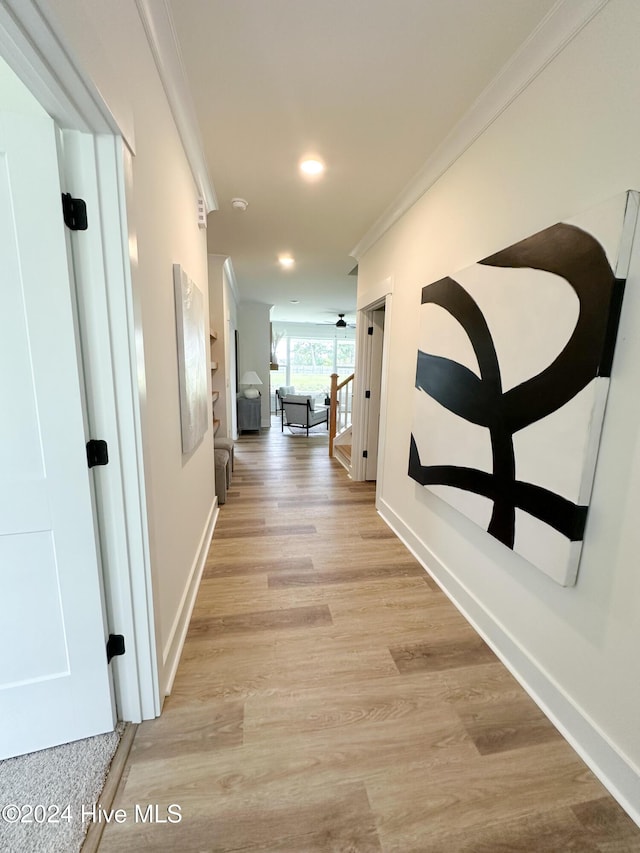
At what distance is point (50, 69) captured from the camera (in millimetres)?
725

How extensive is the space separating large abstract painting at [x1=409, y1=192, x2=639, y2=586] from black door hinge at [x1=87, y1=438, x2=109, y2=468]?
1.56m

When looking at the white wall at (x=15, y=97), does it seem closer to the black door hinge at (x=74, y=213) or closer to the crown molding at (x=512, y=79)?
the black door hinge at (x=74, y=213)

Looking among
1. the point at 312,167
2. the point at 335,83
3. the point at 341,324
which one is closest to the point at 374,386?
the point at 312,167

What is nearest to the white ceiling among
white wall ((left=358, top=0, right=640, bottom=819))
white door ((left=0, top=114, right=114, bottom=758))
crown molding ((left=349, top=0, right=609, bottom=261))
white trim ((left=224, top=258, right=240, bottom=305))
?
crown molding ((left=349, top=0, right=609, bottom=261))

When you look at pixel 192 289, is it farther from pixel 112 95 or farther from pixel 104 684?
pixel 104 684

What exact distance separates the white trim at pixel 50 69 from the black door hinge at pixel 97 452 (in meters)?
0.87

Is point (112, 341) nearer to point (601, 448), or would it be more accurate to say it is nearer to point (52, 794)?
point (52, 794)

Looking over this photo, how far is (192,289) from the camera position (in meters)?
1.89

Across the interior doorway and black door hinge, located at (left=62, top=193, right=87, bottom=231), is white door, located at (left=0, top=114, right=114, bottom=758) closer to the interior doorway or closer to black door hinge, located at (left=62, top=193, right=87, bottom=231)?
black door hinge, located at (left=62, top=193, right=87, bottom=231)

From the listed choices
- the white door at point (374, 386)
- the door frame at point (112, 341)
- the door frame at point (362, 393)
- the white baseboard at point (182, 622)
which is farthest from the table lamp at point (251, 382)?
the door frame at point (112, 341)

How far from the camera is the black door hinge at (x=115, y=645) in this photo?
1.16 meters

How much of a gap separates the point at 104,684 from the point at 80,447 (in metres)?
0.85

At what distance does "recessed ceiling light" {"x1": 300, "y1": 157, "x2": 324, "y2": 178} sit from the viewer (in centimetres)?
204

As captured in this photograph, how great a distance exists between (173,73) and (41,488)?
1.72 metres
